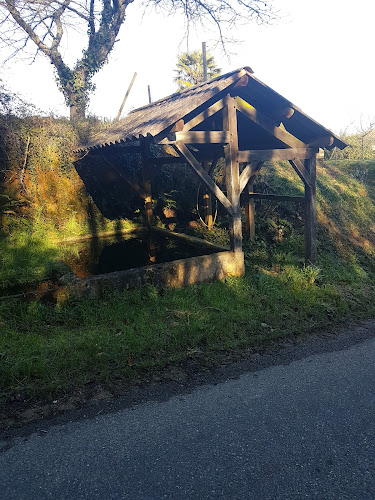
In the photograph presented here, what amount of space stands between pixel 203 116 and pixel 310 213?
119 inches

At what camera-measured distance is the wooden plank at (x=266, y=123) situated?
6695 millimetres

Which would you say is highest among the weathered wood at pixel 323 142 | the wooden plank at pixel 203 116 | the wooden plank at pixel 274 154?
the wooden plank at pixel 203 116

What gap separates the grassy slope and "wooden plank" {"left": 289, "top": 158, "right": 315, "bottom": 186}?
1606 mm

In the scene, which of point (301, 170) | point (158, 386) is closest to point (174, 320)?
point (158, 386)

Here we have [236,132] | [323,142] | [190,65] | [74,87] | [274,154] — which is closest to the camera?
[236,132]

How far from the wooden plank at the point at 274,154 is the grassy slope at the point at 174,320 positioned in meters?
2.04

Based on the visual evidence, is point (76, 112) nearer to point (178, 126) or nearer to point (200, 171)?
point (200, 171)

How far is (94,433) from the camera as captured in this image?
3.18 m

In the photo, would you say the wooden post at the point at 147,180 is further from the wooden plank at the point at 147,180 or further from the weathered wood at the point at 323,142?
the weathered wood at the point at 323,142

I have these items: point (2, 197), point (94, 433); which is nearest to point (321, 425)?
point (94, 433)

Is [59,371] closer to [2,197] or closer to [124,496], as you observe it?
[124,496]

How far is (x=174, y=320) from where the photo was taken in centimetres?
524

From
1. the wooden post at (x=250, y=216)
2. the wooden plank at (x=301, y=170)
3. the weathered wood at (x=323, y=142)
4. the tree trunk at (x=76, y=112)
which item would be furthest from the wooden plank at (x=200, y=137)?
the tree trunk at (x=76, y=112)

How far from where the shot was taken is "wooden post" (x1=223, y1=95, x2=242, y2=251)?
6.65 meters
